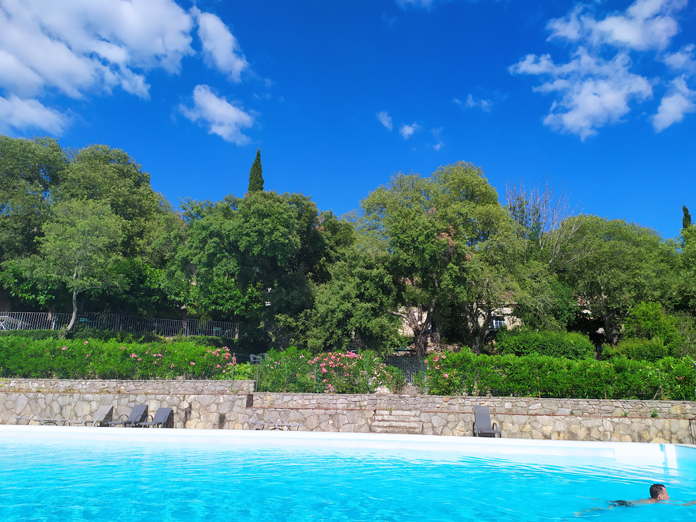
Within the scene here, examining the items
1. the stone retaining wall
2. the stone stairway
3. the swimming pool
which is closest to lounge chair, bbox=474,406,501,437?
the stone retaining wall

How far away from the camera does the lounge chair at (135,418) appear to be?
14523 mm

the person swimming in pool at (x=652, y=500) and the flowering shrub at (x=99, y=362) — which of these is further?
the flowering shrub at (x=99, y=362)

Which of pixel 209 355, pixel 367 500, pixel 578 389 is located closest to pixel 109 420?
pixel 209 355

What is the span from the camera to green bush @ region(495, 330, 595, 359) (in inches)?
893

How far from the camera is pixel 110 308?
102 ft

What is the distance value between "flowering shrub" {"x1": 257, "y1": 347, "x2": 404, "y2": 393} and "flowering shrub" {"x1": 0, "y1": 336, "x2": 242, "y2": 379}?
7.23ft

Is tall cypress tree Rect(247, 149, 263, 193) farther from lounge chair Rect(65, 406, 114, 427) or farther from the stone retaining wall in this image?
lounge chair Rect(65, 406, 114, 427)

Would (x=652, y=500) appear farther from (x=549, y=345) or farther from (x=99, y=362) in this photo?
(x=99, y=362)

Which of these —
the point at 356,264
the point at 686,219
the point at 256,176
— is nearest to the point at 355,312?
the point at 356,264

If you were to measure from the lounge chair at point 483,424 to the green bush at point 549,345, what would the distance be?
8.84 meters

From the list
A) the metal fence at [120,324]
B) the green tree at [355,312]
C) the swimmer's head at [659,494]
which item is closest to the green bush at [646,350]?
the green tree at [355,312]

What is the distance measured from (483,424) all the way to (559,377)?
3.39 metres

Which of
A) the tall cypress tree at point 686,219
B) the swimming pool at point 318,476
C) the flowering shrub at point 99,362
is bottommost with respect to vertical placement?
the swimming pool at point 318,476

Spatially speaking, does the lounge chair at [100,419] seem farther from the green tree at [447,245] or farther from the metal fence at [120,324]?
the green tree at [447,245]
